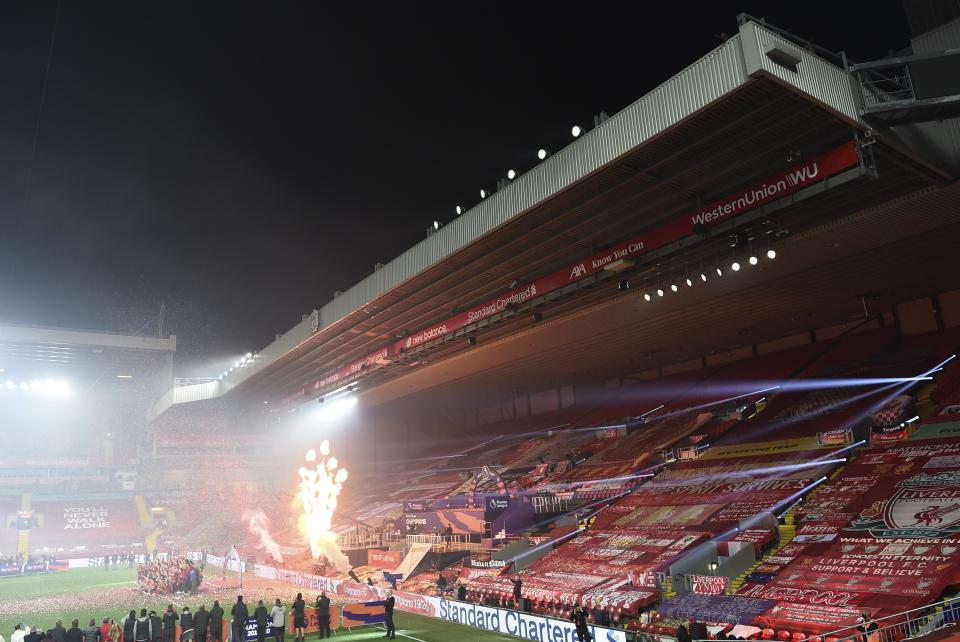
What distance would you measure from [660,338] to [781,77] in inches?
726

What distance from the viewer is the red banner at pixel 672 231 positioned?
45.5 ft

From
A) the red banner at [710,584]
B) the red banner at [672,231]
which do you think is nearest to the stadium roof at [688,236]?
the red banner at [672,231]

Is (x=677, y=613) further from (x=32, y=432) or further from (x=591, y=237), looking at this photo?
(x=32, y=432)

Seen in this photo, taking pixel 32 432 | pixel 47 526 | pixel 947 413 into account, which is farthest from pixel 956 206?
pixel 32 432

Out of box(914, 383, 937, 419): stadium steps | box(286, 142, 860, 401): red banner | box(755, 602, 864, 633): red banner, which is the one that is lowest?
box(755, 602, 864, 633): red banner

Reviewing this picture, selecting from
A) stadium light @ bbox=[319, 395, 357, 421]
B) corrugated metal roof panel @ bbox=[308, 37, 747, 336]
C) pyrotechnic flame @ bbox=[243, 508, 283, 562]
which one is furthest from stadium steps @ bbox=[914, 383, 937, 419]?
pyrotechnic flame @ bbox=[243, 508, 283, 562]

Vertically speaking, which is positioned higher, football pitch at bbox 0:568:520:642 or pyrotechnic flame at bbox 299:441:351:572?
pyrotechnic flame at bbox 299:441:351:572

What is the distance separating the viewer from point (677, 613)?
1614 centimetres

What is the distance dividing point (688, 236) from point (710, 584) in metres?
9.33

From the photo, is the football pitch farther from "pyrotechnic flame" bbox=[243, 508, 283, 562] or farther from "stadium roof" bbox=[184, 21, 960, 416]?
"stadium roof" bbox=[184, 21, 960, 416]

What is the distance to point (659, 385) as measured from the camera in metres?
36.0

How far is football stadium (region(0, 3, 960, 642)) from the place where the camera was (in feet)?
45.4

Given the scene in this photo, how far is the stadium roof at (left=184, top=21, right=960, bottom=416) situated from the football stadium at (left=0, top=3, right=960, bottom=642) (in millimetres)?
97

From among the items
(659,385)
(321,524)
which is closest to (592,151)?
(659,385)
